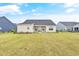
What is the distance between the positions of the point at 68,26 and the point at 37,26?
30 cm

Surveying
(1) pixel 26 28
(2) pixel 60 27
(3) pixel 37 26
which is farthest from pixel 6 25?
(2) pixel 60 27

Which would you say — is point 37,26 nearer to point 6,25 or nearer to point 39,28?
point 39,28

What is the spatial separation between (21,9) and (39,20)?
0.20 metres

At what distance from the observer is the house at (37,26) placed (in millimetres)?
2350

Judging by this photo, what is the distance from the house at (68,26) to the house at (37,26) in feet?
0.17

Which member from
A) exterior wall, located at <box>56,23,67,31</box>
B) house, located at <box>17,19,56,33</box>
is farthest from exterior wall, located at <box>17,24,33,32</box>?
exterior wall, located at <box>56,23,67,31</box>

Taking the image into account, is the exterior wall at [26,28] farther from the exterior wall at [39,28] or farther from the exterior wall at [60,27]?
the exterior wall at [60,27]

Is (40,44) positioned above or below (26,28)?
below

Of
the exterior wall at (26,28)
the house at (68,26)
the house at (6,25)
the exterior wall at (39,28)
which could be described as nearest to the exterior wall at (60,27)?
the house at (68,26)

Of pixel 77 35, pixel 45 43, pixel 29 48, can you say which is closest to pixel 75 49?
pixel 77 35

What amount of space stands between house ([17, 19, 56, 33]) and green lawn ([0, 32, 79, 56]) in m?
0.05

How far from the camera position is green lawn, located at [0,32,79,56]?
2311 millimetres

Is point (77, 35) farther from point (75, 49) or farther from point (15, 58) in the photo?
point (15, 58)

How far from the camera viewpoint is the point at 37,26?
2383mm
